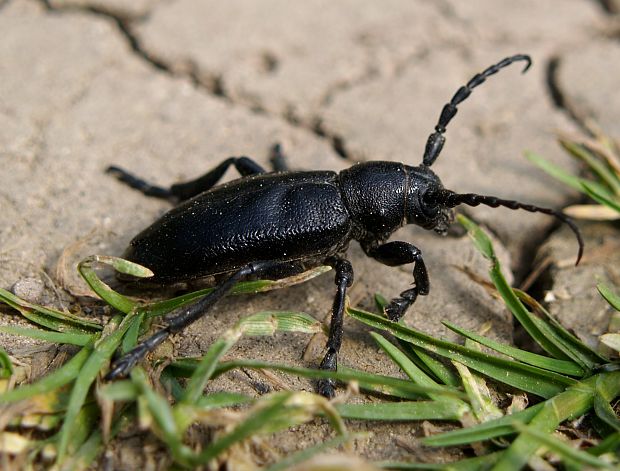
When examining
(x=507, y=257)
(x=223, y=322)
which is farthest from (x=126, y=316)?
(x=507, y=257)

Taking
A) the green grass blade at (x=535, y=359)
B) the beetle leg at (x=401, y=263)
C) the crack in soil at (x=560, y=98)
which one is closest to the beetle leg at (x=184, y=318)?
the beetle leg at (x=401, y=263)

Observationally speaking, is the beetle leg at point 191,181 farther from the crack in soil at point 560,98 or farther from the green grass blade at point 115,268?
the crack in soil at point 560,98

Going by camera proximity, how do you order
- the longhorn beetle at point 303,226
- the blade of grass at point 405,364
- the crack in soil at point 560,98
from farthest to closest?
1. the crack in soil at point 560,98
2. the longhorn beetle at point 303,226
3. the blade of grass at point 405,364

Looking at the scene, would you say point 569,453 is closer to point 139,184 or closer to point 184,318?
point 184,318

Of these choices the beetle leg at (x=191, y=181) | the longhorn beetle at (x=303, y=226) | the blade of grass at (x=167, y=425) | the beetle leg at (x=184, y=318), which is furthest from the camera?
the beetle leg at (x=191, y=181)

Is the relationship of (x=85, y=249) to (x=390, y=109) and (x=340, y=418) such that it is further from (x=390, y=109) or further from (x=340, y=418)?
(x=390, y=109)
